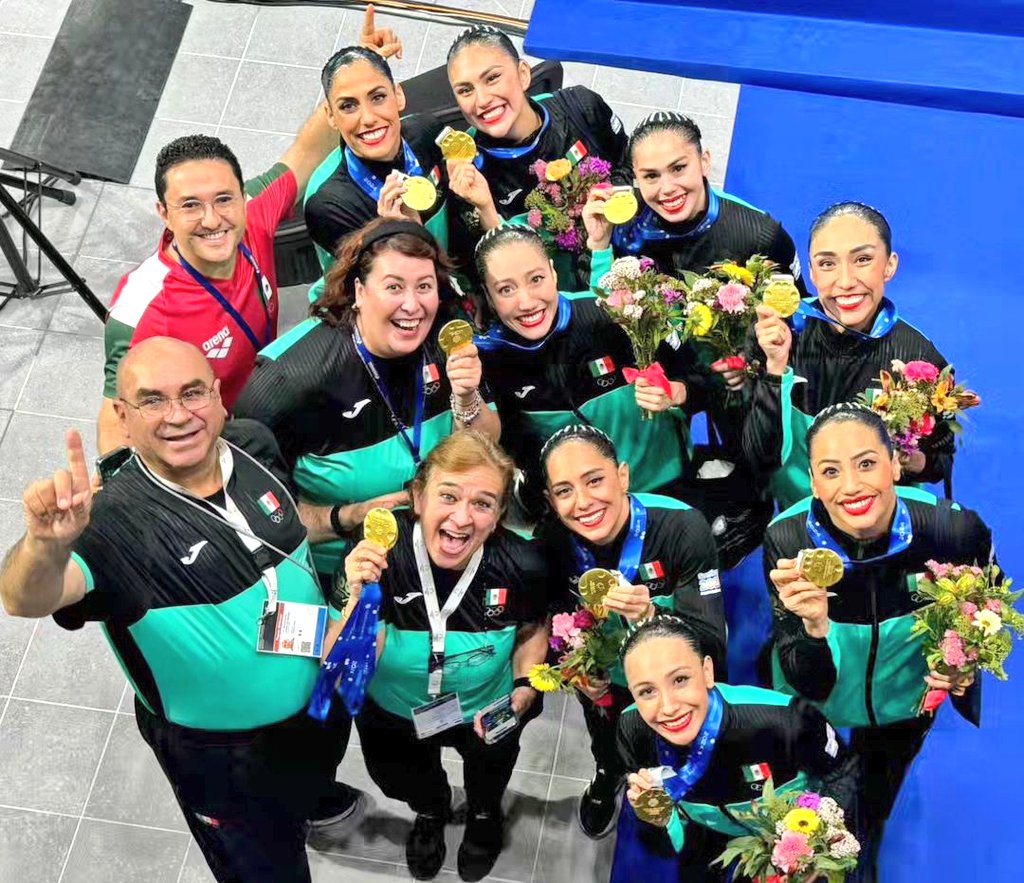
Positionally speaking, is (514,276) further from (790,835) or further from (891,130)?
(891,130)

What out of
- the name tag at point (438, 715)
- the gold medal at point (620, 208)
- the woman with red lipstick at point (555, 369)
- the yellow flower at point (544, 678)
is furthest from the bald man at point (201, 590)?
the gold medal at point (620, 208)

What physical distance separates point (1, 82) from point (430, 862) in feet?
17.1

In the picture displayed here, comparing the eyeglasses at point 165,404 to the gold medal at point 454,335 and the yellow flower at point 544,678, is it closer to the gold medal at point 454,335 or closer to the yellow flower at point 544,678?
the gold medal at point 454,335

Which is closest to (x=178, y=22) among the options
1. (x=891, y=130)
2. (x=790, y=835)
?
(x=891, y=130)

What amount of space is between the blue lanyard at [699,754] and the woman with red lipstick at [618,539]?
36cm

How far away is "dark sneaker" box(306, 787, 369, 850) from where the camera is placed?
5.39 metres

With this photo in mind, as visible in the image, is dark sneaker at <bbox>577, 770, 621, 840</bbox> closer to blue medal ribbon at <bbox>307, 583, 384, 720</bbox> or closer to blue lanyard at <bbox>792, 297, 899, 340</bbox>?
blue medal ribbon at <bbox>307, 583, 384, 720</bbox>

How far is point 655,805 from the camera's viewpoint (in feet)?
13.5

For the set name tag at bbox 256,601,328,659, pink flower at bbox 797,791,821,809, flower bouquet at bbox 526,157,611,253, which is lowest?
pink flower at bbox 797,791,821,809

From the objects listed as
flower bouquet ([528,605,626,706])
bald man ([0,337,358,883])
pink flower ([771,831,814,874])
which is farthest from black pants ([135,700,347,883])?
pink flower ([771,831,814,874])

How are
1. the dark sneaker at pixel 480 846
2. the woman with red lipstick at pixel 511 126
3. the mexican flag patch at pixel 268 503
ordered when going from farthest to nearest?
the woman with red lipstick at pixel 511 126 → the dark sneaker at pixel 480 846 → the mexican flag patch at pixel 268 503

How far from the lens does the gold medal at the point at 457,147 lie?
5.21 m

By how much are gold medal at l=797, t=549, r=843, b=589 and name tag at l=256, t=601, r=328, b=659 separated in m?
1.50

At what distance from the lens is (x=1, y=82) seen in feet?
25.6
